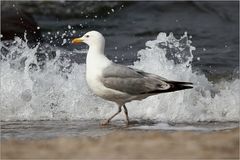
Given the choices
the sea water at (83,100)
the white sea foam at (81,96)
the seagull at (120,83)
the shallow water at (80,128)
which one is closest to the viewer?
the shallow water at (80,128)

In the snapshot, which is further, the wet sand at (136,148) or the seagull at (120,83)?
the seagull at (120,83)

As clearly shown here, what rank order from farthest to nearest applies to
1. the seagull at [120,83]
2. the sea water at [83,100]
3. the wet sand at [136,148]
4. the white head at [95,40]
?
the sea water at [83,100] < the white head at [95,40] < the seagull at [120,83] < the wet sand at [136,148]

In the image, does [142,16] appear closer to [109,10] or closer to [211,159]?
[109,10]

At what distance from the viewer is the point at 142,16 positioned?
19328 mm

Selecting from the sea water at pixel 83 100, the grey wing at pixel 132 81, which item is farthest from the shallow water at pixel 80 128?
the grey wing at pixel 132 81

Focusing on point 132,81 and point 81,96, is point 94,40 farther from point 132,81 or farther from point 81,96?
point 81,96

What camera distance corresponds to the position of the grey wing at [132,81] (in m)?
8.72

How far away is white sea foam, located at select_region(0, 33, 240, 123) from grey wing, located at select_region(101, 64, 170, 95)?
74 cm

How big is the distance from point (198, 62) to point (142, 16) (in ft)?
19.5

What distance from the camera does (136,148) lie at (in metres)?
5.78

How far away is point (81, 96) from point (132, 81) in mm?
1726

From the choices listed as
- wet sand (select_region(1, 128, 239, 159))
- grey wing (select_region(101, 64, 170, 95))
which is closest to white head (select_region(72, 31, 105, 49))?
grey wing (select_region(101, 64, 170, 95))

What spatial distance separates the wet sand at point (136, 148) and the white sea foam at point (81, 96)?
3.34 m

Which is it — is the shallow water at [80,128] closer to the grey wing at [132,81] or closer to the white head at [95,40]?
the grey wing at [132,81]
